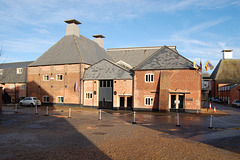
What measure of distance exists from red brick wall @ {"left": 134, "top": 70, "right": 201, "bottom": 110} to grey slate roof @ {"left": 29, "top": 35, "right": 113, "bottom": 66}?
11538 mm

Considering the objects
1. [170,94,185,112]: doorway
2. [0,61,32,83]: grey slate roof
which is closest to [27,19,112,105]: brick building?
[0,61,32,83]: grey slate roof

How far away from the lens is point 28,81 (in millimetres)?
40375

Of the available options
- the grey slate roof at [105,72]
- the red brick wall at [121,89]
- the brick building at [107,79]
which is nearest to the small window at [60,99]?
the brick building at [107,79]

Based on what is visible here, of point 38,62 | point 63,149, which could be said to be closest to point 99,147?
point 63,149

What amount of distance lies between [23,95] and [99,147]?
37.6 meters

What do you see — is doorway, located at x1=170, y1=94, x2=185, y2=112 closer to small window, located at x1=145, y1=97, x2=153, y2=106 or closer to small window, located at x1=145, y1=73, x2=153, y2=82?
small window, located at x1=145, y1=97, x2=153, y2=106

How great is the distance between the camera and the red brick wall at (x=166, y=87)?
28.3 m

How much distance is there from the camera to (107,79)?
3356 cm

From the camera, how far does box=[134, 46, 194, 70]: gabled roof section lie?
29.3 metres

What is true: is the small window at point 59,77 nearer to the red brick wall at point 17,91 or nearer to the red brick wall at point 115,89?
the red brick wall at point 115,89

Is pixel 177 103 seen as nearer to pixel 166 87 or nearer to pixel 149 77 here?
pixel 166 87

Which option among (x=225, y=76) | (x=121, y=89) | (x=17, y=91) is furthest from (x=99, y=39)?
(x=225, y=76)

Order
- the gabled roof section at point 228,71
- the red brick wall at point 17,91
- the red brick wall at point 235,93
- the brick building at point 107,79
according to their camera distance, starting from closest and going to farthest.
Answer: the brick building at point 107,79 → the red brick wall at point 17,91 → the red brick wall at point 235,93 → the gabled roof section at point 228,71

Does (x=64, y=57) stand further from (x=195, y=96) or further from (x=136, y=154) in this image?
(x=136, y=154)
